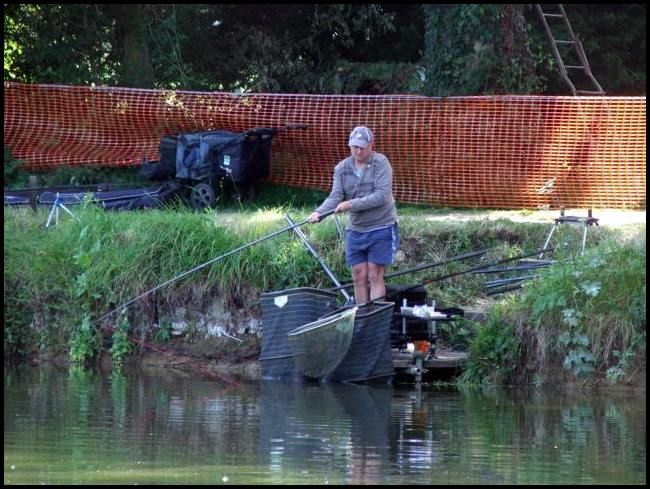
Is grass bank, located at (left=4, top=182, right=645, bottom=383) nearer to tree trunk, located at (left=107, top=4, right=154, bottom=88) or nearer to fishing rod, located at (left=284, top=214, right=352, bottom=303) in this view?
fishing rod, located at (left=284, top=214, right=352, bottom=303)

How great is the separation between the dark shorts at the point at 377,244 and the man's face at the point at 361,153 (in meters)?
0.63

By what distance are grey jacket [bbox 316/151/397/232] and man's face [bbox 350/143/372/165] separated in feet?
0.22

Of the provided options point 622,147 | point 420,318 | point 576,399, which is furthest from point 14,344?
point 622,147

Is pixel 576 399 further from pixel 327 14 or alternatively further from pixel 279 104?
pixel 327 14

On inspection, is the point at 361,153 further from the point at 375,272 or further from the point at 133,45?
the point at 133,45

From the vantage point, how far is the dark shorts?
42.1 feet

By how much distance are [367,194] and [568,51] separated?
1023cm

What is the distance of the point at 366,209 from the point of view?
41.6 feet

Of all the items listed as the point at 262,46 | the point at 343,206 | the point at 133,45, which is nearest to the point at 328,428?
the point at 343,206

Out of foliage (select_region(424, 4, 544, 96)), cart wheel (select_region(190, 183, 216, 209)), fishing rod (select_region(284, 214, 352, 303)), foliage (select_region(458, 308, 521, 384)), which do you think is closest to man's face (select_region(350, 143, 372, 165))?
fishing rod (select_region(284, 214, 352, 303))

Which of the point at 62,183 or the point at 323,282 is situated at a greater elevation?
the point at 62,183

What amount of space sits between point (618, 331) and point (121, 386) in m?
4.41

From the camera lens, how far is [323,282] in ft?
47.4

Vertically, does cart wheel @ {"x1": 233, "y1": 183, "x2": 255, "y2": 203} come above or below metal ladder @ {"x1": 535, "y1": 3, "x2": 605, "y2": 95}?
below
